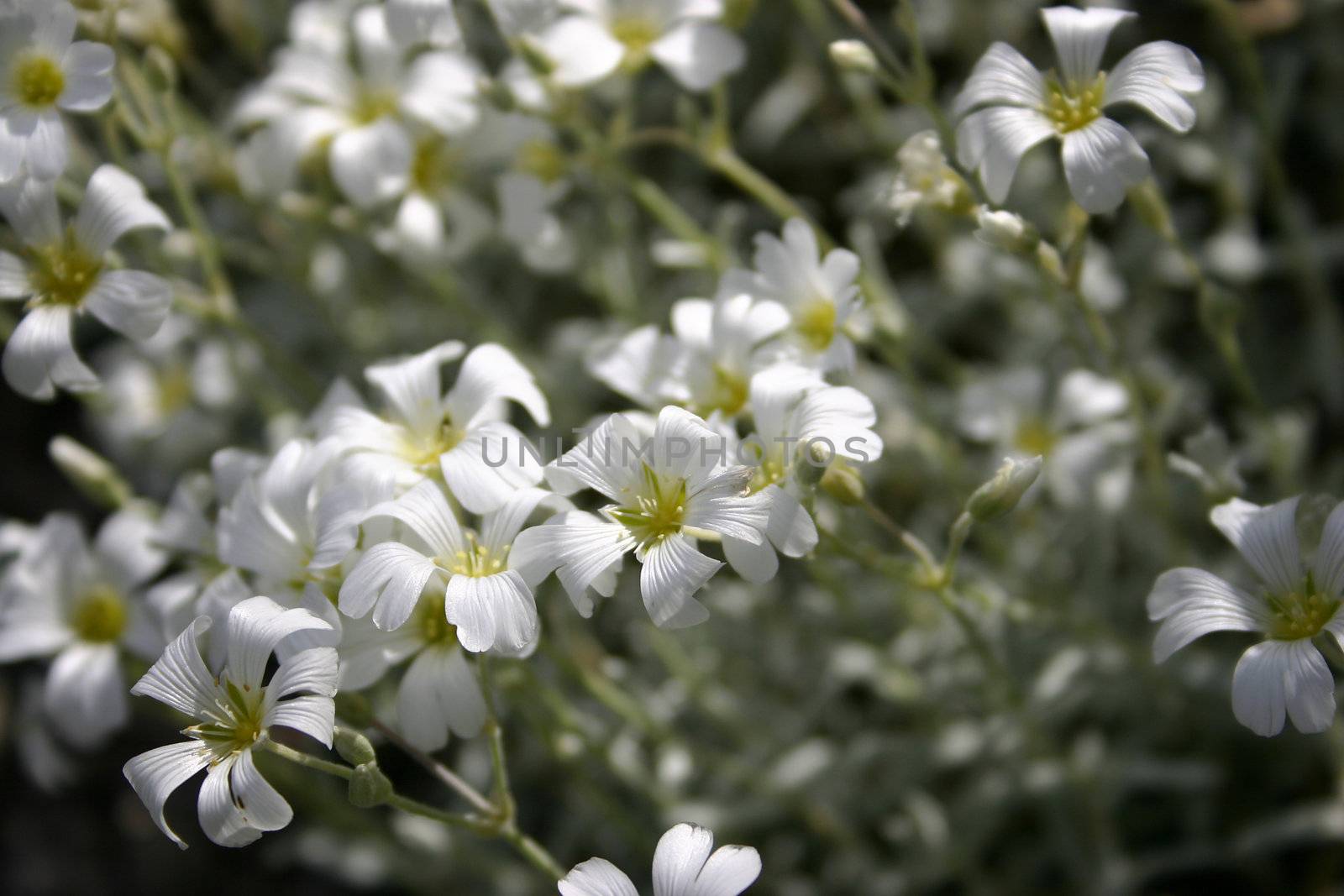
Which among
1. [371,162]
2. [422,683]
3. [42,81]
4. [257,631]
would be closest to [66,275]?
[42,81]

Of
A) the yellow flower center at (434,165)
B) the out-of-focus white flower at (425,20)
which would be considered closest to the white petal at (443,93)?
the yellow flower center at (434,165)

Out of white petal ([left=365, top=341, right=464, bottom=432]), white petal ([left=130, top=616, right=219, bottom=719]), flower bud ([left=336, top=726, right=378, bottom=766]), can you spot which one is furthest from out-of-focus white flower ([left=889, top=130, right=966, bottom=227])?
white petal ([left=130, top=616, right=219, bottom=719])

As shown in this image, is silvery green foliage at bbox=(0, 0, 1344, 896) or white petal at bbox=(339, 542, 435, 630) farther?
silvery green foliage at bbox=(0, 0, 1344, 896)

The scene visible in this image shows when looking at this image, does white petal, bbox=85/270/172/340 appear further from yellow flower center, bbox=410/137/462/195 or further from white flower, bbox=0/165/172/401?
yellow flower center, bbox=410/137/462/195

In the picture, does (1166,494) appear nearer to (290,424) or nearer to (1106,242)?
(1106,242)

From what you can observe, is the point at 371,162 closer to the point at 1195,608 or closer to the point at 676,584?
the point at 676,584

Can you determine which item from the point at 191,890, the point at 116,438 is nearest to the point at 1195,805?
the point at 191,890

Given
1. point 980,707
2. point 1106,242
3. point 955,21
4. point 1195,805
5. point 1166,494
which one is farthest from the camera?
point 1106,242
